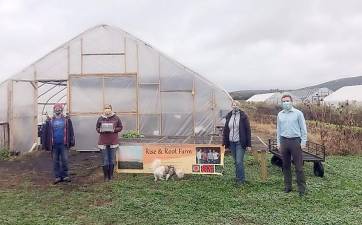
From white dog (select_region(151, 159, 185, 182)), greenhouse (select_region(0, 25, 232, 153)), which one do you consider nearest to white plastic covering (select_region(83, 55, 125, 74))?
greenhouse (select_region(0, 25, 232, 153))

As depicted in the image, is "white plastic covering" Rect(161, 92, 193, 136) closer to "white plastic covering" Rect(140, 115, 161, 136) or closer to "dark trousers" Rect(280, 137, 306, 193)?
"white plastic covering" Rect(140, 115, 161, 136)

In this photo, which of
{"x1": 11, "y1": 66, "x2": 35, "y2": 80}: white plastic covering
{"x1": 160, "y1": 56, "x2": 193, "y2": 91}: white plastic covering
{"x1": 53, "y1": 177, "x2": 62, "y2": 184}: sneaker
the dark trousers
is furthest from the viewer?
{"x1": 11, "y1": 66, "x2": 35, "y2": 80}: white plastic covering

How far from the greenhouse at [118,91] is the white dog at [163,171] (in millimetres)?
4480

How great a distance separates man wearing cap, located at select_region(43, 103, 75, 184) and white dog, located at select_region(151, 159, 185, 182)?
1.89 m

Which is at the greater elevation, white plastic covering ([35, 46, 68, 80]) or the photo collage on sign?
white plastic covering ([35, 46, 68, 80])

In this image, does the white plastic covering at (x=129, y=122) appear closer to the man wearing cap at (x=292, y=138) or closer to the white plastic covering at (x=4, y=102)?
the white plastic covering at (x=4, y=102)

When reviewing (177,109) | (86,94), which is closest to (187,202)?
(177,109)

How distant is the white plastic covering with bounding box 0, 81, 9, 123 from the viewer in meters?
14.1

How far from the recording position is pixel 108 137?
31.1 ft

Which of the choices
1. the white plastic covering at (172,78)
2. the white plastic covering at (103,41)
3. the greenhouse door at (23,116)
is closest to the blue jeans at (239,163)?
the white plastic covering at (172,78)

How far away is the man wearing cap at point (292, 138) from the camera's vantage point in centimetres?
789

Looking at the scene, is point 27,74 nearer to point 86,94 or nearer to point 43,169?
point 86,94

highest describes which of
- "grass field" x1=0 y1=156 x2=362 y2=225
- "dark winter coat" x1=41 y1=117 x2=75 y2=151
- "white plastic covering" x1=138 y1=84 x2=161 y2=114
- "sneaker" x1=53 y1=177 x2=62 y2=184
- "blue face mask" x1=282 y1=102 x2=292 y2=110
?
"white plastic covering" x1=138 y1=84 x2=161 y2=114

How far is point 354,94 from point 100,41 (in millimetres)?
37296
